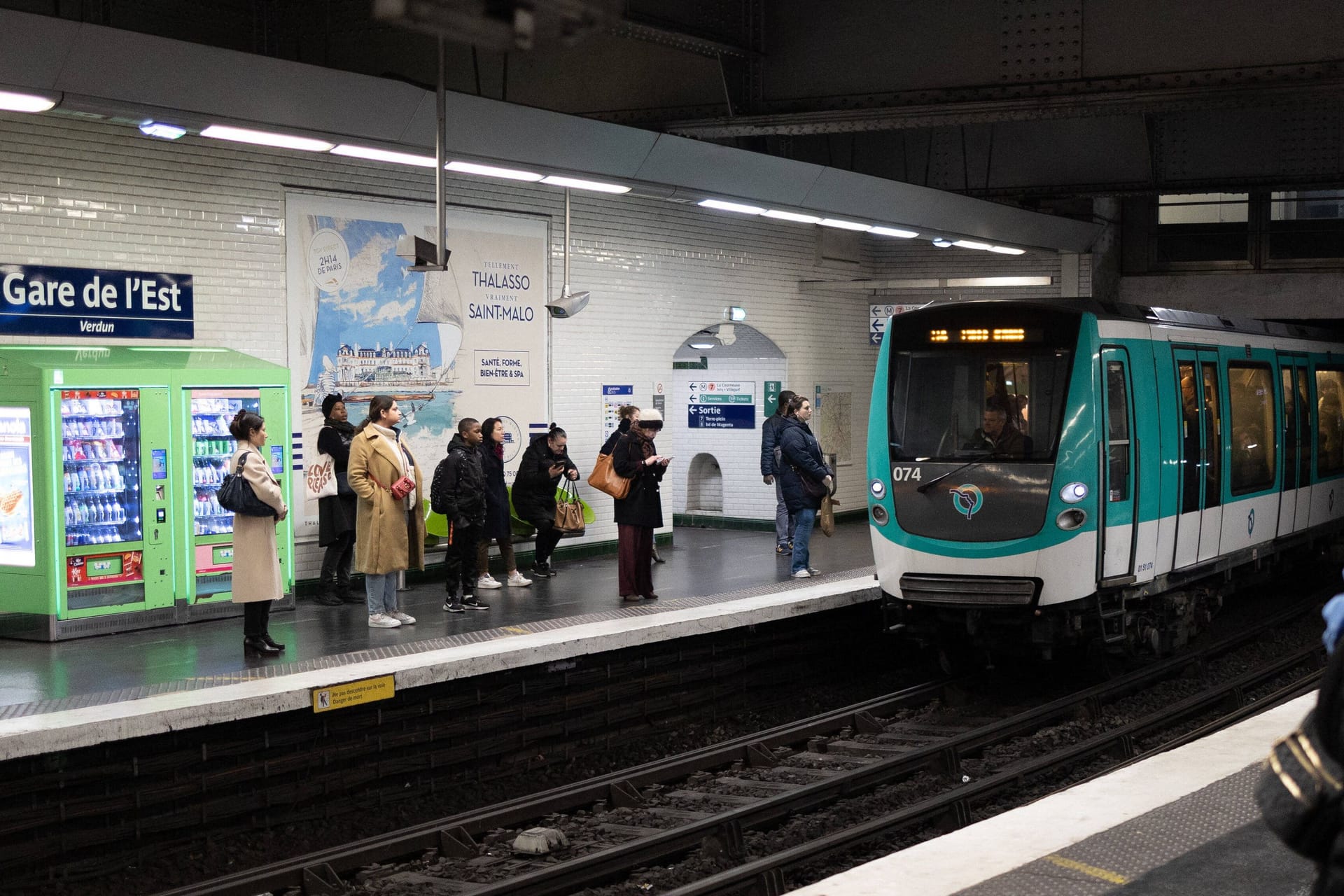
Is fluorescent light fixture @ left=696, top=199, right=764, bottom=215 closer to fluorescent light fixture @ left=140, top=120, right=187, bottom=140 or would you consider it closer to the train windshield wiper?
the train windshield wiper

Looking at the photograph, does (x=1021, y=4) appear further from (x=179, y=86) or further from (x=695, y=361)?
(x=695, y=361)

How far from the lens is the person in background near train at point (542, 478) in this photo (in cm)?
1267

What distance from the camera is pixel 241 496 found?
857 cm

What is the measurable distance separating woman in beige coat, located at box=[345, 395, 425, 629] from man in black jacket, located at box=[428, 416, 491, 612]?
64 cm

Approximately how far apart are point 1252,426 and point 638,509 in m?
5.71

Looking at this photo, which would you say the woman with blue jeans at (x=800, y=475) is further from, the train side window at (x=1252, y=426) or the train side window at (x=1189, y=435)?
the train side window at (x=1252, y=426)

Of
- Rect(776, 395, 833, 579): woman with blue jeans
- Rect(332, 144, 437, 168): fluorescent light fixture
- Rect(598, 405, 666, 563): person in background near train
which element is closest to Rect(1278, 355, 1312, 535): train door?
Rect(776, 395, 833, 579): woman with blue jeans

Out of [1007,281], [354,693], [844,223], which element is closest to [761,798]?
[354,693]

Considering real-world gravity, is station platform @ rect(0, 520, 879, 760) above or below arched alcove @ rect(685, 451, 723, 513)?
below

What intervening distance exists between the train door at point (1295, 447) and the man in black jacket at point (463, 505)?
25.7 ft

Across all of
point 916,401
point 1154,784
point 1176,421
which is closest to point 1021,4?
point 916,401

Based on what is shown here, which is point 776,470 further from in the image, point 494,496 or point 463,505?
point 463,505

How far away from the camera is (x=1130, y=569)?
9.84 metres

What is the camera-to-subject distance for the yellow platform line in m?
4.42
